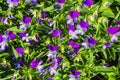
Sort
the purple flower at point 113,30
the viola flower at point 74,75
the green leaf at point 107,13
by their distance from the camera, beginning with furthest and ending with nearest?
1. the green leaf at point 107,13
2. the viola flower at point 74,75
3. the purple flower at point 113,30

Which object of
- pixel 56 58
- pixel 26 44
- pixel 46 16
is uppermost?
pixel 46 16

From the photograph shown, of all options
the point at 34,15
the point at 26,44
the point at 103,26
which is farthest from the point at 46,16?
the point at 103,26

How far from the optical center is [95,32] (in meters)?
2.84

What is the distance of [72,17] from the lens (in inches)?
106

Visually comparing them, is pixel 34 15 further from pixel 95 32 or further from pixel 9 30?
pixel 95 32

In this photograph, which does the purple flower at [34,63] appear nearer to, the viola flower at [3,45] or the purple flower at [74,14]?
the viola flower at [3,45]

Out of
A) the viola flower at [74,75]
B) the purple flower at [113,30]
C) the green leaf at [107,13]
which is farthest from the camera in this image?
the green leaf at [107,13]

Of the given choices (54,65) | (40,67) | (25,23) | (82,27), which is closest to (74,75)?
(54,65)

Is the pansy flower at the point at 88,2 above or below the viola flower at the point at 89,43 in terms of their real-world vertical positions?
above

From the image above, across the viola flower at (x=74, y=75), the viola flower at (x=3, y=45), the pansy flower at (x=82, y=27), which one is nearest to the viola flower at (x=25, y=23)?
the viola flower at (x=3, y=45)

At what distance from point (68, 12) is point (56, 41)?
0.90 feet

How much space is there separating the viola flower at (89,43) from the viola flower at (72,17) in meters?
0.18

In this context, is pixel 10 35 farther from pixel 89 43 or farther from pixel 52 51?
pixel 89 43

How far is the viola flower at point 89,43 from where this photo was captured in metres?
2.66
